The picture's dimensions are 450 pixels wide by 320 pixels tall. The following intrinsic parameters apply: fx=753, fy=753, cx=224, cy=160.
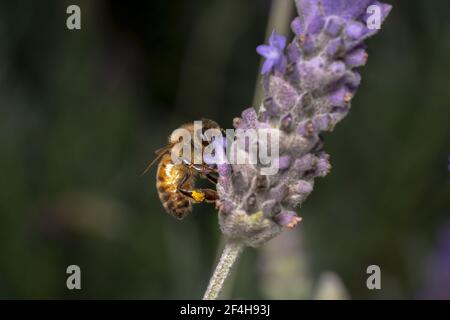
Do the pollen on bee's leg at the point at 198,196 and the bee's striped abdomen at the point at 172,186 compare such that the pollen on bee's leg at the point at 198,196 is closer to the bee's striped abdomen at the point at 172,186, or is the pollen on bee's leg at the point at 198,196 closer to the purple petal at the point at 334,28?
the bee's striped abdomen at the point at 172,186

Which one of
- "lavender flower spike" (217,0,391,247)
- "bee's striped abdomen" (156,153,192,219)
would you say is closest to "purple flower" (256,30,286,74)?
"lavender flower spike" (217,0,391,247)

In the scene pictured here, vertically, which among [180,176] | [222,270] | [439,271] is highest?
[439,271]

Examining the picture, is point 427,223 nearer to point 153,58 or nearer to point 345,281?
point 345,281

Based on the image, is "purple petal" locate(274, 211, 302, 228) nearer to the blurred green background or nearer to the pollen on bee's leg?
the pollen on bee's leg

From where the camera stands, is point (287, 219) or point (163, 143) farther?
point (163, 143)

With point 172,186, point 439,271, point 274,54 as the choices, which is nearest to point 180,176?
point 172,186

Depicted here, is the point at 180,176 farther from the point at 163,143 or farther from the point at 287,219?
the point at 163,143

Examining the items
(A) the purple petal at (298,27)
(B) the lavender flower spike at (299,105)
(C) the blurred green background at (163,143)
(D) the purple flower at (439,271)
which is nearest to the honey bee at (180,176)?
(B) the lavender flower spike at (299,105)
